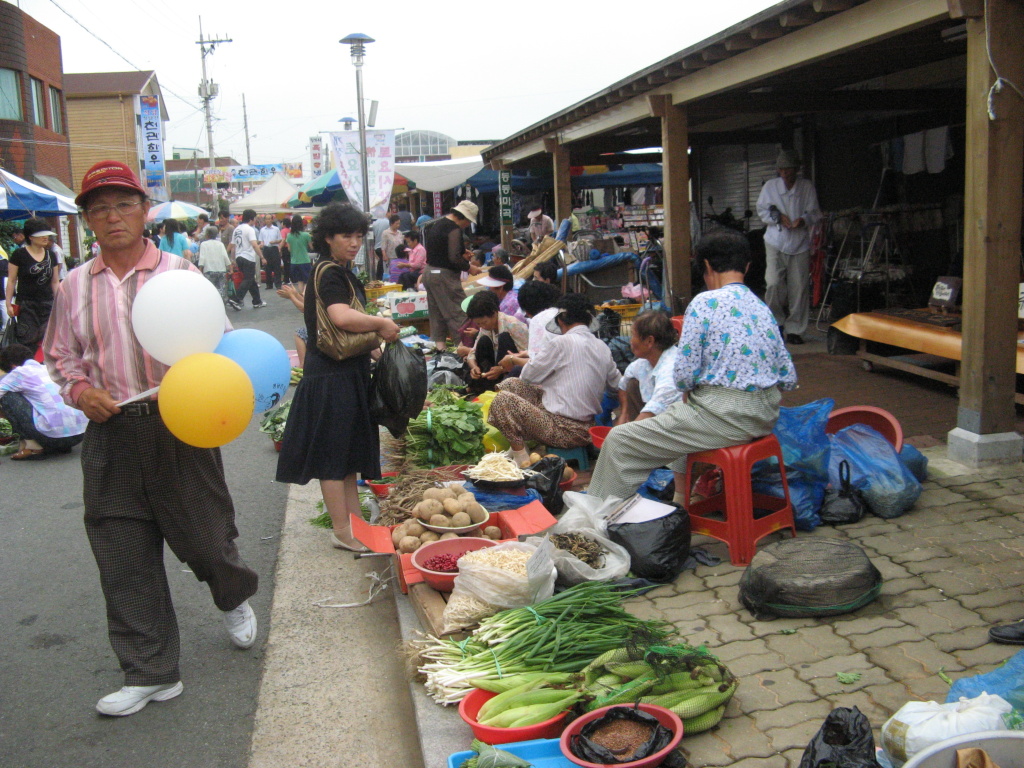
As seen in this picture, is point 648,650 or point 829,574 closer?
point 648,650

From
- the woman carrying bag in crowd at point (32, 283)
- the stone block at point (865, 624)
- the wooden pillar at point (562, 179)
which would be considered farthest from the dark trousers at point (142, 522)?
the wooden pillar at point (562, 179)

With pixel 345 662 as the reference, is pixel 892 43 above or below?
above

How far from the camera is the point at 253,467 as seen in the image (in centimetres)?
730

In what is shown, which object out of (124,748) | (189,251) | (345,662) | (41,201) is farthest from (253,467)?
(189,251)

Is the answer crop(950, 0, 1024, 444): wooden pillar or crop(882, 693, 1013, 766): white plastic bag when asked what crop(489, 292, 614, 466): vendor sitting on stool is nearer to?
crop(950, 0, 1024, 444): wooden pillar

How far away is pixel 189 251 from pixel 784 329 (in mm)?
11477

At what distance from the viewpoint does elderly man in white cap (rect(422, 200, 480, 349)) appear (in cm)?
1010

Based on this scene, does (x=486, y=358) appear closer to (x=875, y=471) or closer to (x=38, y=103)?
(x=875, y=471)

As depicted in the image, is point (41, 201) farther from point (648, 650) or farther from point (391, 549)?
point (648, 650)

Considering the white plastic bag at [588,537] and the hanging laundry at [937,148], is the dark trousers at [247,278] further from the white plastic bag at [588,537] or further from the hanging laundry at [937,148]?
the white plastic bag at [588,537]

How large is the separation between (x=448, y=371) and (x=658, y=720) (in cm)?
564

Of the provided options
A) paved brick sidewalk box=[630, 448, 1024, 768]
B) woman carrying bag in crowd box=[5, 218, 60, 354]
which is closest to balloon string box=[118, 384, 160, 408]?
paved brick sidewalk box=[630, 448, 1024, 768]

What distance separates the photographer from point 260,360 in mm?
3668

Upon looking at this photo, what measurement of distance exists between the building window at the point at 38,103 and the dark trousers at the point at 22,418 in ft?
78.8
